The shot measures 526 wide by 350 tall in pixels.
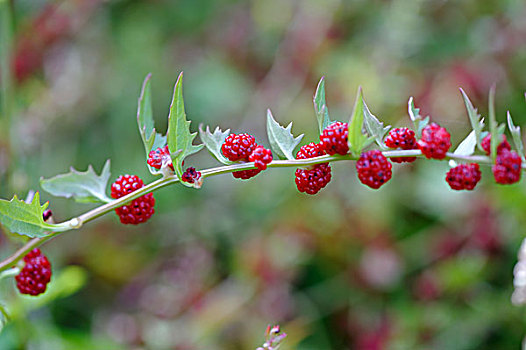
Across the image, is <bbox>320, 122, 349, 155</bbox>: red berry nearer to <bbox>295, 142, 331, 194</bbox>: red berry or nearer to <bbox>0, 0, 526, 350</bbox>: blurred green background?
<bbox>295, 142, 331, 194</bbox>: red berry

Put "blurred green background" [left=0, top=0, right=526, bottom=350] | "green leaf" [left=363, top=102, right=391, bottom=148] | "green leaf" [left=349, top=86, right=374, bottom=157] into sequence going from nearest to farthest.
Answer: "green leaf" [left=349, top=86, right=374, bottom=157] < "green leaf" [left=363, top=102, right=391, bottom=148] < "blurred green background" [left=0, top=0, right=526, bottom=350]

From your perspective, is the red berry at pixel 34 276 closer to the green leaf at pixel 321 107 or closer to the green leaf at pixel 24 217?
the green leaf at pixel 24 217

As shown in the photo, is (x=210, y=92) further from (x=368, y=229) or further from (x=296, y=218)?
(x=368, y=229)

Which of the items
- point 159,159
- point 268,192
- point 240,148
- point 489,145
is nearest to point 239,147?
point 240,148

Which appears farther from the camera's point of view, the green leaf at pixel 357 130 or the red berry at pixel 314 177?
the red berry at pixel 314 177

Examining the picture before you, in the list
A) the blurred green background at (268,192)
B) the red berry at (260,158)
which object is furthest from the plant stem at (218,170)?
the blurred green background at (268,192)

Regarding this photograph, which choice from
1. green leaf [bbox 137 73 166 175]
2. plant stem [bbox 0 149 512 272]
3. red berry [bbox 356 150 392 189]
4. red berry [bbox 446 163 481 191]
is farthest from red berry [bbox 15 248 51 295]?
red berry [bbox 446 163 481 191]

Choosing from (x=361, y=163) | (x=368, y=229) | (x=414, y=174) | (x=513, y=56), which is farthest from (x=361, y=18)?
(x=361, y=163)
